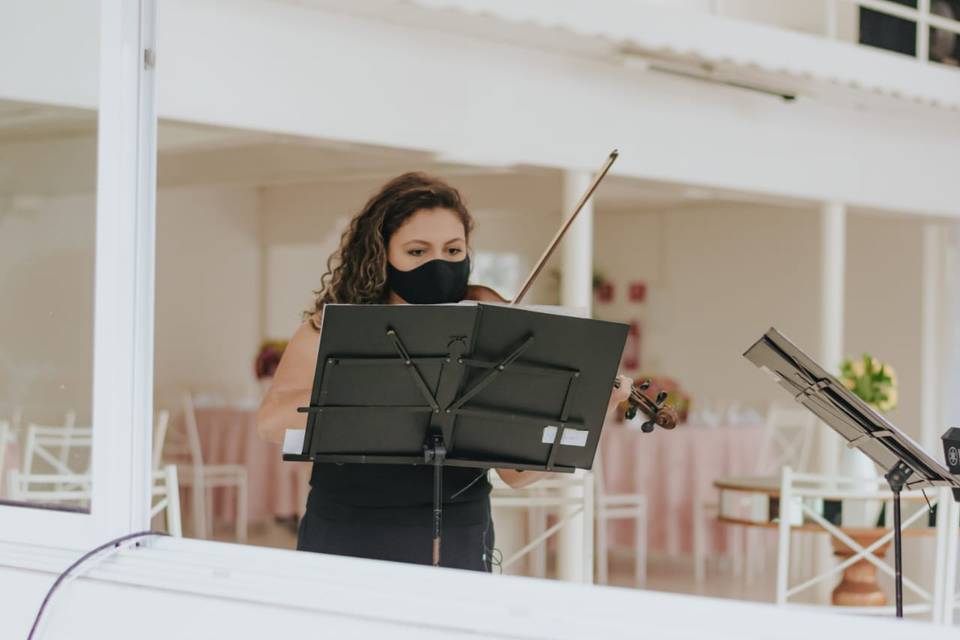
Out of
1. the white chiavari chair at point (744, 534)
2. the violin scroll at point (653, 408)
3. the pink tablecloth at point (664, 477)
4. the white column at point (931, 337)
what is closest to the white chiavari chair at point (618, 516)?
the pink tablecloth at point (664, 477)

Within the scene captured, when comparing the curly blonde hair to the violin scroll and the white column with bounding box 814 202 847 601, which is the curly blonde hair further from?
the white column with bounding box 814 202 847 601

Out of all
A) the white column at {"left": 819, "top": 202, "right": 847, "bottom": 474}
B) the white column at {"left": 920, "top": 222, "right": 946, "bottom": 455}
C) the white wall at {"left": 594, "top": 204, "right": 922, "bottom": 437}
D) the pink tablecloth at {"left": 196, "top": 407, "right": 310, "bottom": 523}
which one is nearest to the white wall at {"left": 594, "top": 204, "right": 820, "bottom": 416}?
the white wall at {"left": 594, "top": 204, "right": 922, "bottom": 437}

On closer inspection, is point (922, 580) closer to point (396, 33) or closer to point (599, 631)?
point (396, 33)

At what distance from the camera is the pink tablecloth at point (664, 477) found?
693 cm

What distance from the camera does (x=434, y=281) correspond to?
103 inches

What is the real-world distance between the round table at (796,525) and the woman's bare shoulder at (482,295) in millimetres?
1797

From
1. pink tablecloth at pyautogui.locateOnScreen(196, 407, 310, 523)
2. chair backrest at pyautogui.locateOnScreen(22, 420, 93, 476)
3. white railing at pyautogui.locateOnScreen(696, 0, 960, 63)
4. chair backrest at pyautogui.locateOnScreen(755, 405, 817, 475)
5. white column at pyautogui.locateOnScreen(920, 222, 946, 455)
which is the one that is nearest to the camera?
chair backrest at pyautogui.locateOnScreen(22, 420, 93, 476)

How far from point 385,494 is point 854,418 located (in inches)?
36.3

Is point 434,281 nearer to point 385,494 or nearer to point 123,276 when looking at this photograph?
point 385,494

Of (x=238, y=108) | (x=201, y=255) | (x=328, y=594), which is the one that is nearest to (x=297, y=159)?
(x=201, y=255)

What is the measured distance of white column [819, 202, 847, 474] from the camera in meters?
6.78

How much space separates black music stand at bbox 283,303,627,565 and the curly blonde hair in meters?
0.37

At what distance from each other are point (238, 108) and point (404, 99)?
758 mm

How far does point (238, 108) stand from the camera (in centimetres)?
472
